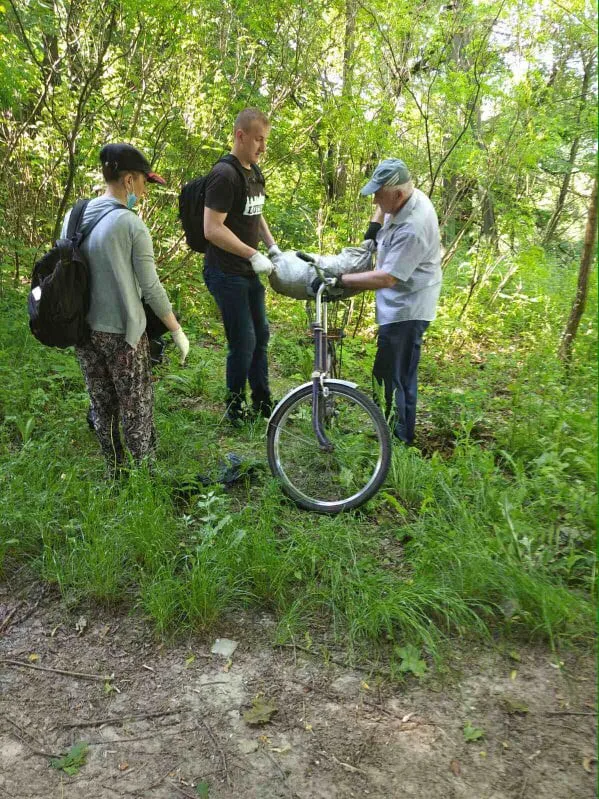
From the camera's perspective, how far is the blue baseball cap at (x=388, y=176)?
3514mm

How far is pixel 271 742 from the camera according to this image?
2080mm

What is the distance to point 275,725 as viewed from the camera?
7.07 feet

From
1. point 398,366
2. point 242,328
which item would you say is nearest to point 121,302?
point 242,328

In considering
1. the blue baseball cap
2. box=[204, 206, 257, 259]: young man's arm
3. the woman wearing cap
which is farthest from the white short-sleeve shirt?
the woman wearing cap

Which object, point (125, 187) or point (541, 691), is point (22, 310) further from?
point (541, 691)

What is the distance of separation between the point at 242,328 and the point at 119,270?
121cm

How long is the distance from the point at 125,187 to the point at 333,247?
156 inches

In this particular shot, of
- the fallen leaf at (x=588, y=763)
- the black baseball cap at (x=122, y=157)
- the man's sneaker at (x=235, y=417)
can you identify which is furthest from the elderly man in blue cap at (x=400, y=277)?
the fallen leaf at (x=588, y=763)

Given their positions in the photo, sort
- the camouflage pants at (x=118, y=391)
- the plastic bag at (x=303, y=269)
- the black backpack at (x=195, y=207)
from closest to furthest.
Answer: the camouflage pants at (x=118, y=391), the plastic bag at (x=303, y=269), the black backpack at (x=195, y=207)

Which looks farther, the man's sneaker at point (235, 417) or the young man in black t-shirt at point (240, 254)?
the man's sneaker at point (235, 417)

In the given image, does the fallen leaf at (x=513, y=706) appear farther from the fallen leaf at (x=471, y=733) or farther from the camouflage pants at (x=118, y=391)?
the camouflage pants at (x=118, y=391)

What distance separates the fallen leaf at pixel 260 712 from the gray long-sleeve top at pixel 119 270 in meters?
1.90

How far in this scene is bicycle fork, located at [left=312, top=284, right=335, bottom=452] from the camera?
3443mm

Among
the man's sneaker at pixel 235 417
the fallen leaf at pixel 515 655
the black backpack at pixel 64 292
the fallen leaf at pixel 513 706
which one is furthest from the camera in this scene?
the man's sneaker at pixel 235 417
